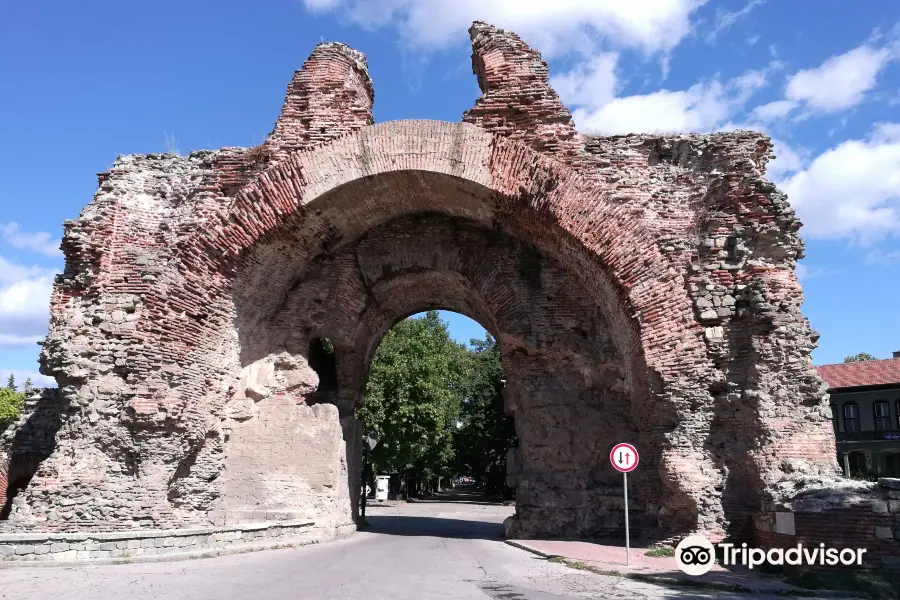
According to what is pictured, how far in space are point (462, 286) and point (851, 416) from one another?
26235 millimetres

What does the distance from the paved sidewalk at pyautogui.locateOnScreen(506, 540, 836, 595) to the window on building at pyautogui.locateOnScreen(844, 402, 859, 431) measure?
85.7 ft

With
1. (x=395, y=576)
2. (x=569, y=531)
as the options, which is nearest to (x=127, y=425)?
(x=395, y=576)

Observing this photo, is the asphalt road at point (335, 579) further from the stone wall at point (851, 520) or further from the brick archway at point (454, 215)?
the brick archway at point (454, 215)

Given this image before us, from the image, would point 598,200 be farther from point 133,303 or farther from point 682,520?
point 133,303

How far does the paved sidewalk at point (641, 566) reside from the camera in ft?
20.4

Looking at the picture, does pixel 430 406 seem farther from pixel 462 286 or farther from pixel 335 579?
pixel 335 579

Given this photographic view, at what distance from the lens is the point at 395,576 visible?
6.69 m

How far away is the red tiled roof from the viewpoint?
28862mm

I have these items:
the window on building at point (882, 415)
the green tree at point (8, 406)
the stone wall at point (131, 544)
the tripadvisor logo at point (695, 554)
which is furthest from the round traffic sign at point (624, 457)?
the green tree at point (8, 406)

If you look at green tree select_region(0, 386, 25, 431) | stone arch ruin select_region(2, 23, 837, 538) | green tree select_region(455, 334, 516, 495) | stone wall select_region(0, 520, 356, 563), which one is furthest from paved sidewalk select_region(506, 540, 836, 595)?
green tree select_region(0, 386, 25, 431)

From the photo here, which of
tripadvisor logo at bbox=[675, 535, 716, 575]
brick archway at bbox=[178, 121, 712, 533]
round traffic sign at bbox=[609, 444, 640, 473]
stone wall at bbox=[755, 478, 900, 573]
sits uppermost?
brick archway at bbox=[178, 121, 712, 533]

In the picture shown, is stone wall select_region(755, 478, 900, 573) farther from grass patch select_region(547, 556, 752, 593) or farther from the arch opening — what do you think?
the arch opening

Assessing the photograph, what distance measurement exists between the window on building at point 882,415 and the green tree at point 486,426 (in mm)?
16391

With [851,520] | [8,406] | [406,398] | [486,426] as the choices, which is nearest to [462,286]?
[851,520]
